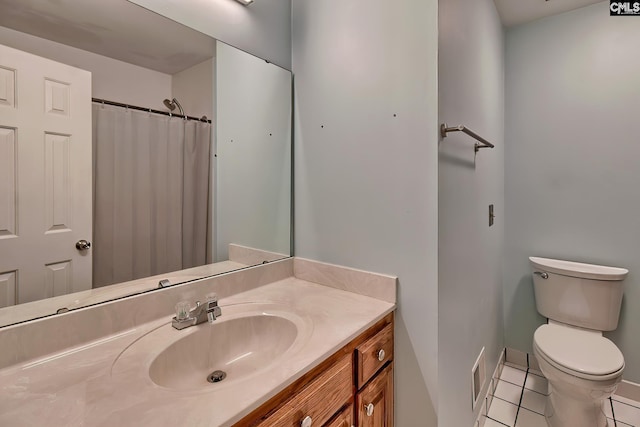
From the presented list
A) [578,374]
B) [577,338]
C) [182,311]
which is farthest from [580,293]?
[182,311]

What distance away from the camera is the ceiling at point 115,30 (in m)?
0.79

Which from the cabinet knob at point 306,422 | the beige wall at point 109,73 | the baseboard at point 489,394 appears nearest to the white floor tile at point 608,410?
the baseboard at point 489,394

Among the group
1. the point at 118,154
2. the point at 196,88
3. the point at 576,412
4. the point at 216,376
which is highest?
the point at 196,88

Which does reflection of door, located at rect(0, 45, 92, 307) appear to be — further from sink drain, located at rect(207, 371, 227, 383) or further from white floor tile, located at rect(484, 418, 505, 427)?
white floor tile, located at rect(484, 418, 505, 427)


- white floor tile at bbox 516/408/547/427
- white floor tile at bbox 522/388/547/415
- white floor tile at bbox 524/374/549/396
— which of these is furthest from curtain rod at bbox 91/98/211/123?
white floor tile at bbox 524/374/549/396

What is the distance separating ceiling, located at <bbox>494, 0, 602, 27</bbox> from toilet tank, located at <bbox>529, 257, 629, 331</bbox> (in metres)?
1.56

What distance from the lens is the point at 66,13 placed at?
0.85 m

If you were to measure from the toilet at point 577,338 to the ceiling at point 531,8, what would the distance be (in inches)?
61.3

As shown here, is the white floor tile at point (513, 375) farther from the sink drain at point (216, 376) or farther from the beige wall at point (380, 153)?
the sink drain at point (216, 376)

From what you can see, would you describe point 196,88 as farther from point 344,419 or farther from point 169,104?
point 344,419

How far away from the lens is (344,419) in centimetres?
88

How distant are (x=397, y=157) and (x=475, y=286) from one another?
81 centimetres

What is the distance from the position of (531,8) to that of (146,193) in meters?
2.36

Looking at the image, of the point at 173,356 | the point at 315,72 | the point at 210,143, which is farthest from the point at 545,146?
the point at 173,356
